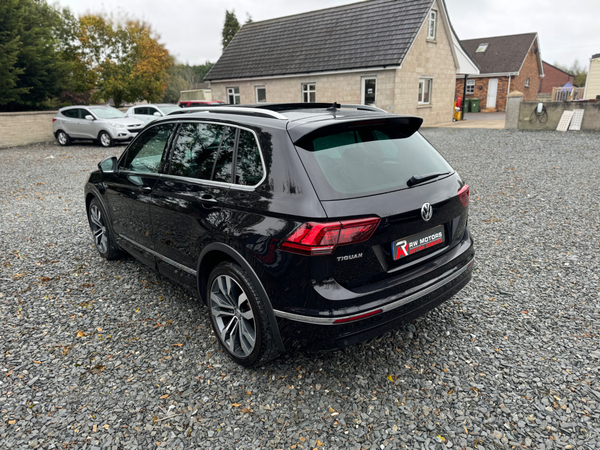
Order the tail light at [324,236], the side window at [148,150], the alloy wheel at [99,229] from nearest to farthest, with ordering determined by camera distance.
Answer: the tail light at [324,236]
the side window at [148,150]
the alloy wheel at [99,229]

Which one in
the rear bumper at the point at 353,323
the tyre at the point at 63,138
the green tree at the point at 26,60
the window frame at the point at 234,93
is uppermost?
the green tree at the point at 26,60

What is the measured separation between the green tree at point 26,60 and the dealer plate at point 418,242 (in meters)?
23.7

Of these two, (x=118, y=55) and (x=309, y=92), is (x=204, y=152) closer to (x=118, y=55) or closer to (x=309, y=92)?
(x=309, y=92)

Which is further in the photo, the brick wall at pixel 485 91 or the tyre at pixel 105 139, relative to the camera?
the brick wall at pixel 485 91

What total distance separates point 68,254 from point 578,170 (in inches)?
411

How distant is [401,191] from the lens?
2762 mm

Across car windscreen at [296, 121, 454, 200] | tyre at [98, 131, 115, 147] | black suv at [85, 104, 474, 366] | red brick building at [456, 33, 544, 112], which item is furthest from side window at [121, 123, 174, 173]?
red brick building at [456, 33, 544, 112]

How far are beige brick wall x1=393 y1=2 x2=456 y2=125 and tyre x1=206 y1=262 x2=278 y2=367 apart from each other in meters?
19.9

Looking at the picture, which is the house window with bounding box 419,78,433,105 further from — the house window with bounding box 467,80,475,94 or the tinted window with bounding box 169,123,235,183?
the tinted window with bounding box 169,123,235,183

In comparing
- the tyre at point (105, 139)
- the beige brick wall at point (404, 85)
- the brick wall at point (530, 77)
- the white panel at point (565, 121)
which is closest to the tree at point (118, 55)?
the beige brick wall at point (404, 85)

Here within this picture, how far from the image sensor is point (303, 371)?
307 centimetres

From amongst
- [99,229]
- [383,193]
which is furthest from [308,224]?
[99,229]

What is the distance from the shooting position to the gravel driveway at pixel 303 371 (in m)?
2.53

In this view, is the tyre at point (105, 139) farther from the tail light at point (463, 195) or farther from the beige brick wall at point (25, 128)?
the tail light at point (463, 195)
